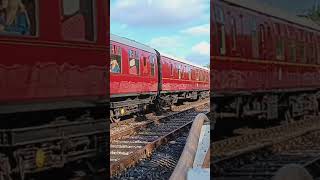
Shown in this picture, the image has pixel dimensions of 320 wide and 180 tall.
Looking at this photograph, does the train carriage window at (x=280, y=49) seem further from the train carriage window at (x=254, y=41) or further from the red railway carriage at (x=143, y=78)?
the red railway carriage at (x=143, y=78)

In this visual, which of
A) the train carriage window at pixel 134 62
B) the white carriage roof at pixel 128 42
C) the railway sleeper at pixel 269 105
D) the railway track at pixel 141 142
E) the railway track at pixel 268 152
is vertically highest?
the white carriage roof at pixel 128 42

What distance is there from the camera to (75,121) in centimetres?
177

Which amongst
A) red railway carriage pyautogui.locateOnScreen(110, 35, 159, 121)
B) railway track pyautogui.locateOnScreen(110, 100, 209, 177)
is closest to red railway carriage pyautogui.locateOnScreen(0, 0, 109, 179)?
railway track pyautogui.locateOnScreen(110, 100, 209, 177)

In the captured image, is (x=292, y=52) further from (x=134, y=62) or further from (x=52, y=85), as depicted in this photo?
(x=134, y=62)

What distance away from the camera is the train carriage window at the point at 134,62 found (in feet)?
41.8

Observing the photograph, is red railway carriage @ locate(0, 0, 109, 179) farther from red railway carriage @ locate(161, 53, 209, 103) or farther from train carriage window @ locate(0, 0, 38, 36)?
red railway carriage @ locate(161, 53, 209, 103)

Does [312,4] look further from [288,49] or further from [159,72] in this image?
[159,72]

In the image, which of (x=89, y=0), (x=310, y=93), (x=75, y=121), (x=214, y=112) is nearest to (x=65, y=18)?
(x=89, y=0)

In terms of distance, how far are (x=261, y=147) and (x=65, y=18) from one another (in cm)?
140

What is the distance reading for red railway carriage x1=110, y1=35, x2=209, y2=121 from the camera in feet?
37.3

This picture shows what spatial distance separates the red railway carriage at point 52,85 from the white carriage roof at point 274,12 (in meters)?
0.80

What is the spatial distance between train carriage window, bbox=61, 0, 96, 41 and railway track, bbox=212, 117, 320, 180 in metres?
0.90

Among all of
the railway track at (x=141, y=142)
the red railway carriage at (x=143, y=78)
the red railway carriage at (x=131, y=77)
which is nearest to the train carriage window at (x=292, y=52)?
the railway track at (x=141, y=142)

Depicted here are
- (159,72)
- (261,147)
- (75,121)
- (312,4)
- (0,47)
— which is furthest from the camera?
(159,72)
